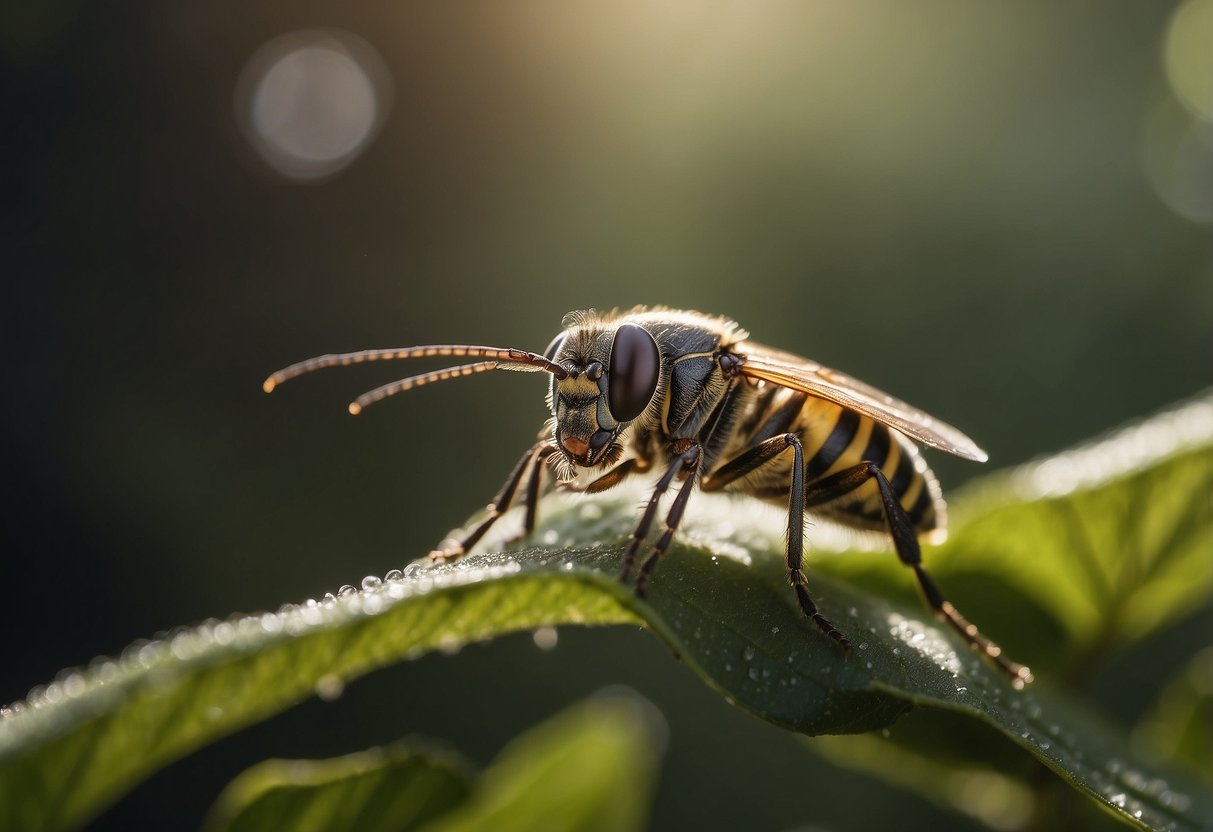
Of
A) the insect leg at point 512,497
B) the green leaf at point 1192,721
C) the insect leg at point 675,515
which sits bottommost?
the green leaf at point 1192,721

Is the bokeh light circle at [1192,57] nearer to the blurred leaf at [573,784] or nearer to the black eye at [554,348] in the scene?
the black eye at [554,348]

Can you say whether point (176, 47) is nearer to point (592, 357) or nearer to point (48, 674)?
point (48, 674)

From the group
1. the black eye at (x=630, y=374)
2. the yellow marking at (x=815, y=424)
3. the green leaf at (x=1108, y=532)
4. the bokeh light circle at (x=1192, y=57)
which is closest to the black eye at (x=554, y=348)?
the black eye at (x=630, y=374)

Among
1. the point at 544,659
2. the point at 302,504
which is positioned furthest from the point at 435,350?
the point at 302,504

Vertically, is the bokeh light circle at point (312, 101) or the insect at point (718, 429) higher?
the bokeh light circle at point (312, 101)

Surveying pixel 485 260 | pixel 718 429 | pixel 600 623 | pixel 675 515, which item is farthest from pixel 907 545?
pixel 485 260

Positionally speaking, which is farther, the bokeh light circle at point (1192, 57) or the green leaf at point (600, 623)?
the bokeh light circle at point (1192, 57)

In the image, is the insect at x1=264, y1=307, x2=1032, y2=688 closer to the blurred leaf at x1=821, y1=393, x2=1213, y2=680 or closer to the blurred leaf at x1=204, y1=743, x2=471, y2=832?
the blurred leaf at x1=821, y1=393, x2=1213, y2=680

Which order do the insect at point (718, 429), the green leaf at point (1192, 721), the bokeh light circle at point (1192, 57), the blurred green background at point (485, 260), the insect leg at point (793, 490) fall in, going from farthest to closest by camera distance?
the bokeh light circle at point (1192, 57) < the blurred green background at point (485, 260) < the insect at point (718, 429) < the green leaf at point (1192, 721) < the insect leg at point (793, 490)
